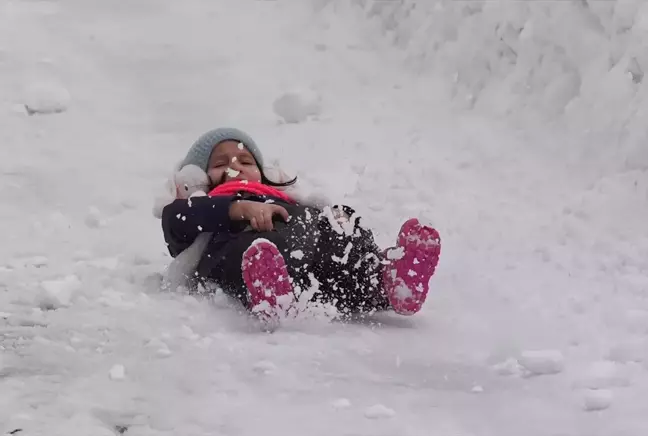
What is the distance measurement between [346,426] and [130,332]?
0.93 meters

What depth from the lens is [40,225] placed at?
409 centimetres

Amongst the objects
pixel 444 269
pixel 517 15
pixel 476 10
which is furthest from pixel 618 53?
pixel 444 269

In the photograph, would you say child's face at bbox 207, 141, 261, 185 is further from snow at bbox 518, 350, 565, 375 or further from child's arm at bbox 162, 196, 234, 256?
snow at bbox 518, 350, 565, 375

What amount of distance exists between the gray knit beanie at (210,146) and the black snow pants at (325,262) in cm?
75

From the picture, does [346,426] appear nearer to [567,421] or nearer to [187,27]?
[567,421]

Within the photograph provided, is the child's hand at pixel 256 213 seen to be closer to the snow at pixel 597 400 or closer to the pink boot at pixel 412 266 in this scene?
the pink boot at pixel 412 266

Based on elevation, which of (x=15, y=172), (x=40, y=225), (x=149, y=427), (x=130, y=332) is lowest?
(x=149, y=427)

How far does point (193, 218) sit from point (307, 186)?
4.89 feet

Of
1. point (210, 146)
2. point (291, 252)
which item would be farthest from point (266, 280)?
point (210, 146)

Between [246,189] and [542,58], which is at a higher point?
[542,58]

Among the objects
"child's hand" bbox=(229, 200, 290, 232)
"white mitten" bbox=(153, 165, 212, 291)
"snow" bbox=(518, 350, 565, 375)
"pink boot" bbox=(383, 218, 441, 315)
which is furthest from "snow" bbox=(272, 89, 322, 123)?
"snow" bbox=(518, 350, 565, 375)

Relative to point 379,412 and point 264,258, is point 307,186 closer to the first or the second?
point 264,258

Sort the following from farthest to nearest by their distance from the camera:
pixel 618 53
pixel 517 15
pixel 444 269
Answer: pixel 517 15 < pixel 618 53 < pixel 444 269

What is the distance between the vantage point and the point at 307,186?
4480 mm
